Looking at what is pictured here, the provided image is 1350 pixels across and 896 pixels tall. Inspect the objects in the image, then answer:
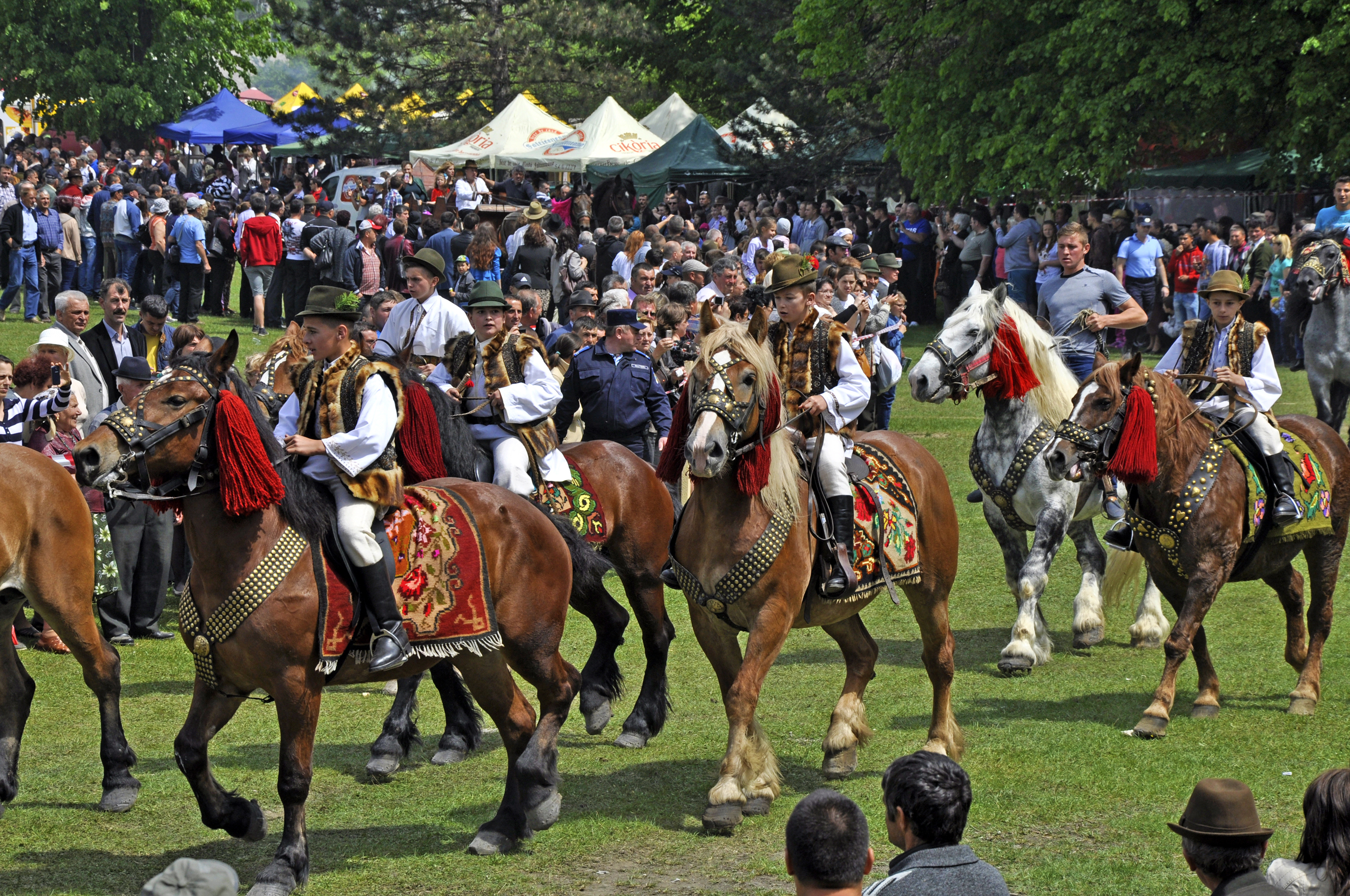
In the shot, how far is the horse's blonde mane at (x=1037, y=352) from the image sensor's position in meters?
10.4

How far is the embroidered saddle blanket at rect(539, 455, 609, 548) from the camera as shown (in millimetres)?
9062

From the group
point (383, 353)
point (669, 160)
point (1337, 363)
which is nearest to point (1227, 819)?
point (383, 353)

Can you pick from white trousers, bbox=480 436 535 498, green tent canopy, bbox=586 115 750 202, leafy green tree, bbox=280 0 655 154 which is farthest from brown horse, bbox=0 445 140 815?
leafy green tree, bbox=280 0 655 154

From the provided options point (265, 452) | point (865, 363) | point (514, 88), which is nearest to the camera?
point (265, 452)

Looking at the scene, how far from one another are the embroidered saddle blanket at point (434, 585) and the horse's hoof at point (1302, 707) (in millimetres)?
4920

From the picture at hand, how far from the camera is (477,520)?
716cm

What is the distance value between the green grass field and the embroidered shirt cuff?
179cm

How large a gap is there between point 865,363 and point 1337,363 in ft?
30.0

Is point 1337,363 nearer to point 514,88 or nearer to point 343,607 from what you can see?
point 343,607

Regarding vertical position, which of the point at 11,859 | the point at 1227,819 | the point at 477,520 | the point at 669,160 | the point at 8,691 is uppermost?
the point at 669,160

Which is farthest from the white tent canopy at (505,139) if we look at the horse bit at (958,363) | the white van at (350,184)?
the horse bit at (958,363)

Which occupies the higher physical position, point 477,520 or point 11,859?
point 477,520

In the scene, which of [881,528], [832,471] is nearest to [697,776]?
[881,528]

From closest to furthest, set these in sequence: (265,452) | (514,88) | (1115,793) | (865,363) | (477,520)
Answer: (265,452) < (477,520) < (1115,793) < (865,363) < (514,88)
